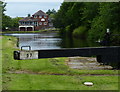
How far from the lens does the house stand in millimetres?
124750

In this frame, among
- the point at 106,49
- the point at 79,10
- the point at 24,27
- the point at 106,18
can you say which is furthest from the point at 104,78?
the point at 24,27

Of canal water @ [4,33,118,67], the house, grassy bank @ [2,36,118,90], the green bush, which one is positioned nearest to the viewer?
grassy bank @ [2,36,118,90]

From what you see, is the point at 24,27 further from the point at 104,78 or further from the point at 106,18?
the point at 104,78

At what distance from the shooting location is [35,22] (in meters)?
128

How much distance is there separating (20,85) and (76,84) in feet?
7.15

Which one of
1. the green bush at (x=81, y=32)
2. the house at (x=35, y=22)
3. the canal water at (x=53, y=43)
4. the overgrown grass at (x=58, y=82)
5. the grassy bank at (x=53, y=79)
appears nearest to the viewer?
the overgrown grass at (x=58, y=82)

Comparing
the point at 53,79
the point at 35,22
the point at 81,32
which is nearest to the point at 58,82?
the point at 53,79

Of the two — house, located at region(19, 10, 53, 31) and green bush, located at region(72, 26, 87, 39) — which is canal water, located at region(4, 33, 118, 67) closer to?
green bush, located at region(72, 26, 87, 39)

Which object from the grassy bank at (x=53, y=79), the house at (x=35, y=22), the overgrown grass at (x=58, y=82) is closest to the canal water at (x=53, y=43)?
the grassy bank at (x=53, y=79)

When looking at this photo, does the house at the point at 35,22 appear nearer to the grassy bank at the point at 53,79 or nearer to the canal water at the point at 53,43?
the canal water at the point at 53,43

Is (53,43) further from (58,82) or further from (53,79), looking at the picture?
(58,82)

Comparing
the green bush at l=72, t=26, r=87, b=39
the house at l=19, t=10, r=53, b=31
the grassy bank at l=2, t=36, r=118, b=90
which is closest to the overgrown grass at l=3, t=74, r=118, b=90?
the grassy bank at l=2, t=36, r=118, b=90

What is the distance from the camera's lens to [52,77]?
36.5 ft

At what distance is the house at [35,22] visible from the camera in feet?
409
